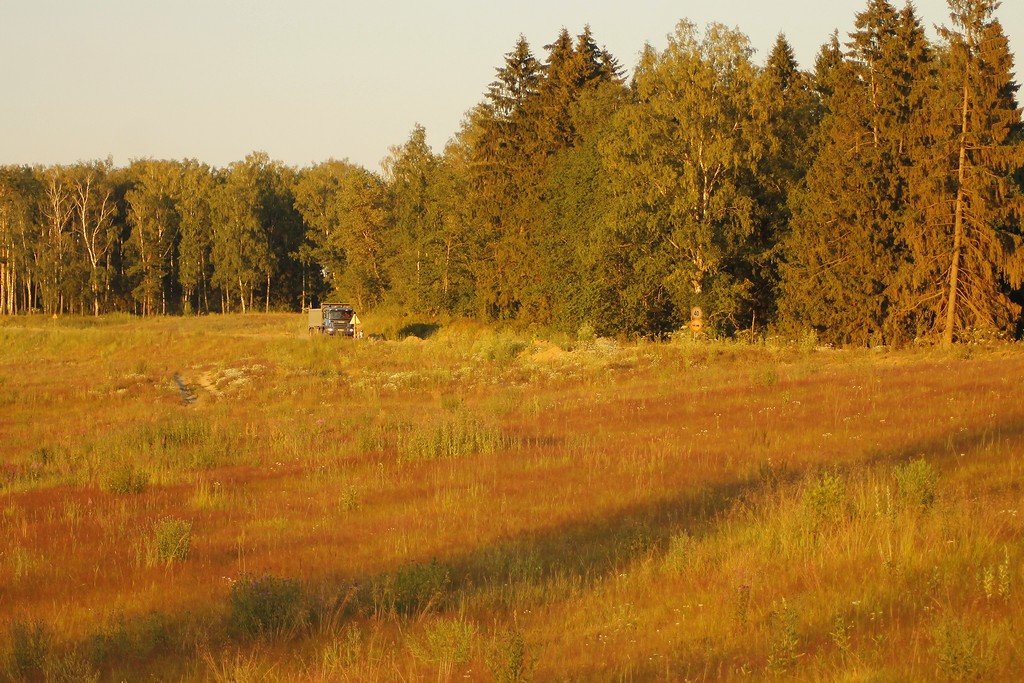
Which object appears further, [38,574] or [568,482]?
[568,482]

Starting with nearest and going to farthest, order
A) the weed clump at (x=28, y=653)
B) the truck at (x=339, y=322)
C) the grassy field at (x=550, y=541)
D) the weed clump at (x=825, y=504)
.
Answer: the grassy field at (x=550, y=541) < the weed clump at (x=28, y=653) < the weed clump at (x=825, y=504) < the truck at (x=339, y=322)

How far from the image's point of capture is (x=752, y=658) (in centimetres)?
669

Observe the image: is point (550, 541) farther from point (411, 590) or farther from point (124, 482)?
point (124, 482)

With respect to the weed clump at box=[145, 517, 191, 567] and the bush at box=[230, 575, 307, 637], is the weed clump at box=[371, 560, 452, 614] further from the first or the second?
the weed clump at box=[145, 517, 191, 567]

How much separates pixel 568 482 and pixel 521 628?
22.6 ft

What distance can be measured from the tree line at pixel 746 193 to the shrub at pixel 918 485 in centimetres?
3205

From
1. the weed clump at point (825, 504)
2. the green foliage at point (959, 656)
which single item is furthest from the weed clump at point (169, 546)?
the green foliage at point (959, 656)

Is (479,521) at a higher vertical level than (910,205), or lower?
lower

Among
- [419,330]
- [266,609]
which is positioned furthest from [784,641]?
[419,330]

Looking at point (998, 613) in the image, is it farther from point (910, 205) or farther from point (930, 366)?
point (910, 205)

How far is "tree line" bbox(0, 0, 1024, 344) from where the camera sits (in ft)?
132

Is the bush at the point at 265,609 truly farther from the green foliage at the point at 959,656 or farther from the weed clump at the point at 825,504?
the green foliage at the point at 959,656

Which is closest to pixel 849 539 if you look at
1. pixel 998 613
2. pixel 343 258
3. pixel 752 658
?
pixel 998 613

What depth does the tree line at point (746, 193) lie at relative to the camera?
40250 mm
